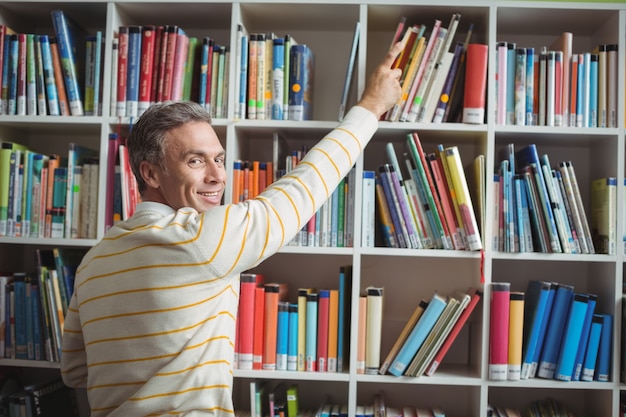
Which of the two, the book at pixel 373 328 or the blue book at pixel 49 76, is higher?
the blue book at pixel 49 76

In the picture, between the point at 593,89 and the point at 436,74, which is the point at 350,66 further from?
the point at 593,89

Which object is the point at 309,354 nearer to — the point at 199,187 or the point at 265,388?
the point at 265,388

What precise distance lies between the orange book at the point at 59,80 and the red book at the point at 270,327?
3.24 ft

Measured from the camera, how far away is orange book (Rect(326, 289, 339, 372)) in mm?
2211

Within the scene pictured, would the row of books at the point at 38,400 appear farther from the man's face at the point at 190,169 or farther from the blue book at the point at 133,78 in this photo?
the man's face at the point at 190,169

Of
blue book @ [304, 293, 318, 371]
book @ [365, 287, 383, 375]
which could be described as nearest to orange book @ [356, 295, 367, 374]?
book @ [365, 287, 383, 375]

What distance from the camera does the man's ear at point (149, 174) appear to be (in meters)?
1.54

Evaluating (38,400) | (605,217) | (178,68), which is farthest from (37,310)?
(605,217)

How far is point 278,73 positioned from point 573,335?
133 centimetres

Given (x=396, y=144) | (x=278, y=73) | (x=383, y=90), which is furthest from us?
(x=396, y=144)

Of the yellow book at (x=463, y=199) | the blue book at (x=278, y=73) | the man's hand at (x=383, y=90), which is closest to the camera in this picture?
the man's hand at (x=383, y=90)

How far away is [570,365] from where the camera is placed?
2.13 metres

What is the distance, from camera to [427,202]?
2.19 metres

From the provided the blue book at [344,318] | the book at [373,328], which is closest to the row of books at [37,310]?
the blue book at [344,318]
